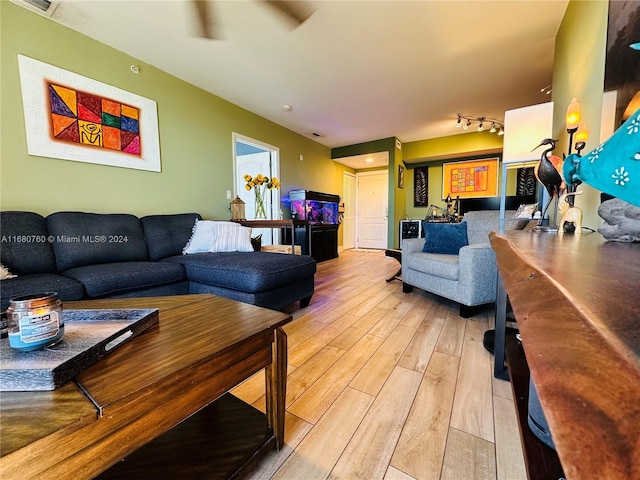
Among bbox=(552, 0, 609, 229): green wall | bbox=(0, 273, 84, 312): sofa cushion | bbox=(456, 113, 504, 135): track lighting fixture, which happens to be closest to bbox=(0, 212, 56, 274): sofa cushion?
bbox=(0, 273, 84, 312): sofa cushion

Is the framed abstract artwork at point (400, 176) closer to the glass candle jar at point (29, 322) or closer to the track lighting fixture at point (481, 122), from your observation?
the track lighting fixture at point (481, 122)

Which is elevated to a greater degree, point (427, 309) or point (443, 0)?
point (443, 0)

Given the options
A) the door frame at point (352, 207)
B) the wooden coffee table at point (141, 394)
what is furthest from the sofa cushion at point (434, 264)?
the door frame at point (352, 207)

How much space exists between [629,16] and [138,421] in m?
1.97

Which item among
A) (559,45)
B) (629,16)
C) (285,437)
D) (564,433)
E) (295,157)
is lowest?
(285,437)

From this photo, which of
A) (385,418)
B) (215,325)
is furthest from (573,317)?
(385,418)

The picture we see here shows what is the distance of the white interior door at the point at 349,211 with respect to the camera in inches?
252

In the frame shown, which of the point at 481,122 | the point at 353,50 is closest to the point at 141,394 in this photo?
the point at 353,50

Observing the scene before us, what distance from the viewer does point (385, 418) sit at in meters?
1.05

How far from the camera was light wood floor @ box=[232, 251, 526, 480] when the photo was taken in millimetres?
862

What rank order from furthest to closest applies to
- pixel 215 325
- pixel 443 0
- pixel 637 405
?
1. pixel 443 0
2. pixel 215 325
3. pixel 637 405

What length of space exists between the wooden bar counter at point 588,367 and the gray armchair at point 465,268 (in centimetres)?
184

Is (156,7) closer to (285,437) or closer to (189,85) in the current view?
(189,85)

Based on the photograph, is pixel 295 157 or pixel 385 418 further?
pixel 295 157
